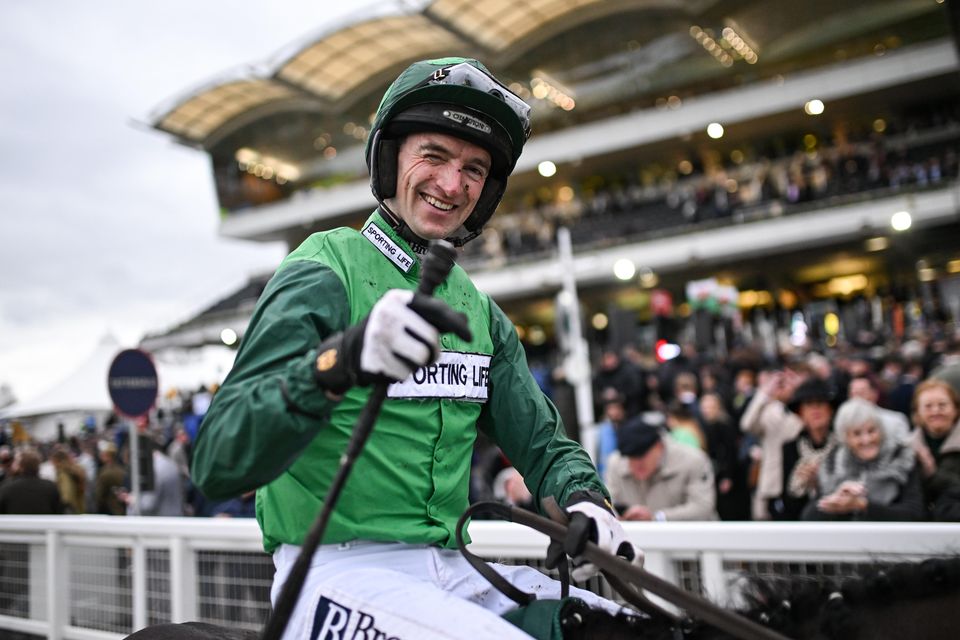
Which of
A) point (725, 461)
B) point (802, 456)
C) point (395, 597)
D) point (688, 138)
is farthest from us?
point (688, 138)

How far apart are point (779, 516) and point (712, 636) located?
3823mm

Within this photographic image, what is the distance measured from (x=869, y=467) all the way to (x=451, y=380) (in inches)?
117

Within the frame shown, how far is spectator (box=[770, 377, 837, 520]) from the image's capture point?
4629 millimetres

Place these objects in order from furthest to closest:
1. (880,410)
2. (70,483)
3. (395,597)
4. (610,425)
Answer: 1. (70,483)
2. (610,425)
3. (880,410)
4. (395,597)

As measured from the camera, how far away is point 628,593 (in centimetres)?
145

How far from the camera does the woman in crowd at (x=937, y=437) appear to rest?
3.85 meters

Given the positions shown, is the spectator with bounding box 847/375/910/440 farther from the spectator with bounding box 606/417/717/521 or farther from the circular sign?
the circular sign

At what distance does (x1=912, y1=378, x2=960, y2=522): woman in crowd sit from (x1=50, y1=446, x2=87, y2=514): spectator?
24.9 ft

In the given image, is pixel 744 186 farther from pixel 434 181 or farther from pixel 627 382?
pixel 434 181

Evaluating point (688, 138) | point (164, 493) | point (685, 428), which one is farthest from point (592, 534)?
point (688, 138)

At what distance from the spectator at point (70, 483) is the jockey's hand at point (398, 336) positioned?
8136 mm

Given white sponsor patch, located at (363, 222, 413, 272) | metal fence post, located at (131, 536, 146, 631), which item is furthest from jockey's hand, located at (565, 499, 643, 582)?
metal fence post, located at (131, 536, 146, 631)

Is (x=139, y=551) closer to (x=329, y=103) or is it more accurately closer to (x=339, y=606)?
(x=339, y=606)

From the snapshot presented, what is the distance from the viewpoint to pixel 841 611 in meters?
1.30
